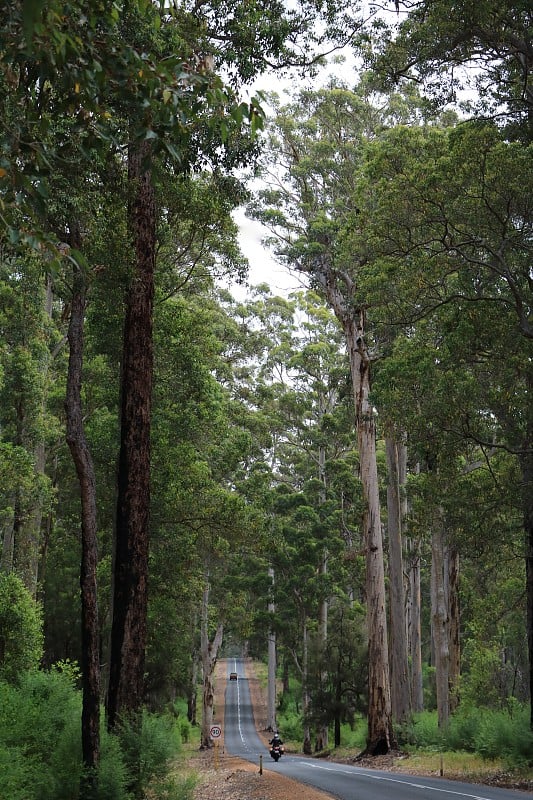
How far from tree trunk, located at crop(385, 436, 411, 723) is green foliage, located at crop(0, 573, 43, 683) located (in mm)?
11435

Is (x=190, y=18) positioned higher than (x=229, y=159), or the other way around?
(x=190, y=18)

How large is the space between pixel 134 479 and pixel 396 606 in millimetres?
15679

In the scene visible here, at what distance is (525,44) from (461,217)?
3.30 m

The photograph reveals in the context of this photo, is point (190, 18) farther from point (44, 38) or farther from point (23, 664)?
point (23, 664)

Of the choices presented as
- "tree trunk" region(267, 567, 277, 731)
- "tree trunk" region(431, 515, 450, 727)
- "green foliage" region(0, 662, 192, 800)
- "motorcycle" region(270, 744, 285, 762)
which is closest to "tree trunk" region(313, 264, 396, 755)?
"tree trunk" region(431, 515, 450, 727)

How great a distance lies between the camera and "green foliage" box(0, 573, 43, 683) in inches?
791

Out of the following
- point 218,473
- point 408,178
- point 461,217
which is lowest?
point 218,473

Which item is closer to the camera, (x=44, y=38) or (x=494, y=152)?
(x=44, y=38)

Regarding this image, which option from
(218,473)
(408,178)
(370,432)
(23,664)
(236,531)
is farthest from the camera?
(218,473)

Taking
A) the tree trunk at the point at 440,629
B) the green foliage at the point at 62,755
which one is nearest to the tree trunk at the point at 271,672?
the tree trunk at the point at 440,629

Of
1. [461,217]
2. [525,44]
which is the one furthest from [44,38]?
[461,217]

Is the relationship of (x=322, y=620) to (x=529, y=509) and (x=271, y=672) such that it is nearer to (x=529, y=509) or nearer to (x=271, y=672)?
(x=271, y=672)

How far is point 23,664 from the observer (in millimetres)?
20188

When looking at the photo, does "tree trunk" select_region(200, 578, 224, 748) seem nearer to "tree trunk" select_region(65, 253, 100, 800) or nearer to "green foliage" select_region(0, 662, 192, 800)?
"green foliage" select_region(0, 662, 192, 800)
